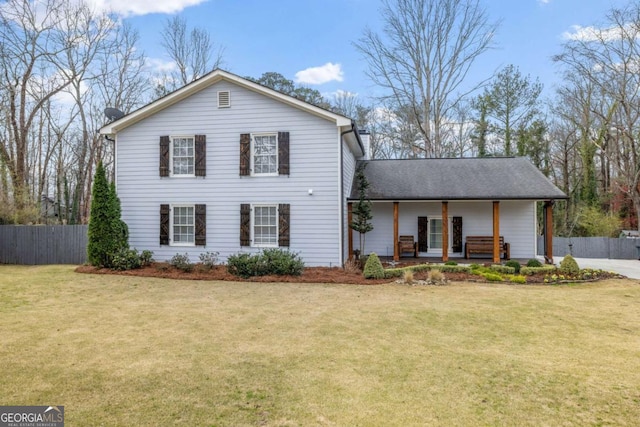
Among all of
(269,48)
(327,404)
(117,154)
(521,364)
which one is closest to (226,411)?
(327,404)

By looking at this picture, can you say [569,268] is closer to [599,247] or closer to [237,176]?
[599,247]

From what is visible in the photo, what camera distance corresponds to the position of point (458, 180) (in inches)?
578

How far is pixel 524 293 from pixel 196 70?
23.0 m

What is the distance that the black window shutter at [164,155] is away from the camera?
13.1 m

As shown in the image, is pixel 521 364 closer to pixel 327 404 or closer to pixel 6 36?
pixel 327 404

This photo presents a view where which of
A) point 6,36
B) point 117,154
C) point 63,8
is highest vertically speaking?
point 63,8

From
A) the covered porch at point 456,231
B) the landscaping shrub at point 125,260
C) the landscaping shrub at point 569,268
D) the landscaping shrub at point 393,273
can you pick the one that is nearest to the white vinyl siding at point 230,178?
the landscaping shrub at point 125,260

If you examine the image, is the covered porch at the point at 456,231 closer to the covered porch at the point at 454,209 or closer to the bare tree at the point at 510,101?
the covered porch at the point at 454,209

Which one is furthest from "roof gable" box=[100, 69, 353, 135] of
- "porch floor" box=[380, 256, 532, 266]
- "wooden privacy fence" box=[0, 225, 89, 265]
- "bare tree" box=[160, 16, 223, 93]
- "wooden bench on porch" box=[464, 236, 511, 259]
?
"bare tree" box=[160, 16, 223, 93]

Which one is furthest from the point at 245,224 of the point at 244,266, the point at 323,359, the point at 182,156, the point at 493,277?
the point at 323,359

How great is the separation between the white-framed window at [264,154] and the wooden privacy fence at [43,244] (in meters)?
7.53

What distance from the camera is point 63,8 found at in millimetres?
20156

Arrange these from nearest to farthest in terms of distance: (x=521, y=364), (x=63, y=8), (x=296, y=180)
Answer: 1. (x=521, y=364)
2. (x=296, y=180)
3. (x=63, y=8)

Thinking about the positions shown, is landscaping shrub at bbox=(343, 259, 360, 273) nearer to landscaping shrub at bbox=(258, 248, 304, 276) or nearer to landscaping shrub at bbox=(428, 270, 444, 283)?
landscaping shrub at bbox=(258, 248, 304, 276)
